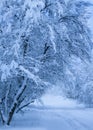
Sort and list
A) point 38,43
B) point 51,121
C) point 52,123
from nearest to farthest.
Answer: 1. point 38,43
2. point 52,123
3. point 51,121

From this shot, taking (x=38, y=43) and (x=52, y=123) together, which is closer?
(x=38, y=43)

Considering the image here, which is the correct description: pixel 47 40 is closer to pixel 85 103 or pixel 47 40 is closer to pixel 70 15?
pixel 70 15

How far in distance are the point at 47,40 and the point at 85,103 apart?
35866 mm

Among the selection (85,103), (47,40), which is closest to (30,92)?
(47,40)

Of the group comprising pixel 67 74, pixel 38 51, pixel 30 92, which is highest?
pixel 38 51

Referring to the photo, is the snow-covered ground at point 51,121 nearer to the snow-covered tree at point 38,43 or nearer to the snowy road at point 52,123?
the snowy road at point 52,123

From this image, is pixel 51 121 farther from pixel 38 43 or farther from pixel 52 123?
pixel 38 43

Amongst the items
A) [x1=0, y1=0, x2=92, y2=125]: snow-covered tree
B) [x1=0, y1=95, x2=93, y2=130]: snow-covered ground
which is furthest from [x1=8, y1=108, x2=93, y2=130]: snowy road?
[x1=0, y1=0, x2=92, y2=125]: snow-covered tree

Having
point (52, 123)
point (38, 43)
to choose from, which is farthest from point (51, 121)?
point (38, 43)

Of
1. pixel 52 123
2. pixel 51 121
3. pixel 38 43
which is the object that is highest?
pixel 38 43

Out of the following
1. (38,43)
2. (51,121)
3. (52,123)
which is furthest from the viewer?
(51,121)

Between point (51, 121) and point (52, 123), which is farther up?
point (52, 123)

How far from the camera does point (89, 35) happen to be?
1478 cm

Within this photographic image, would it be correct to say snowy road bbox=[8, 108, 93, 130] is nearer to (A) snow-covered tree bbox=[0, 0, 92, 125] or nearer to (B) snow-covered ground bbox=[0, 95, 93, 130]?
(B) snow-covered ground bbox=[0, 95, 93, 130]
